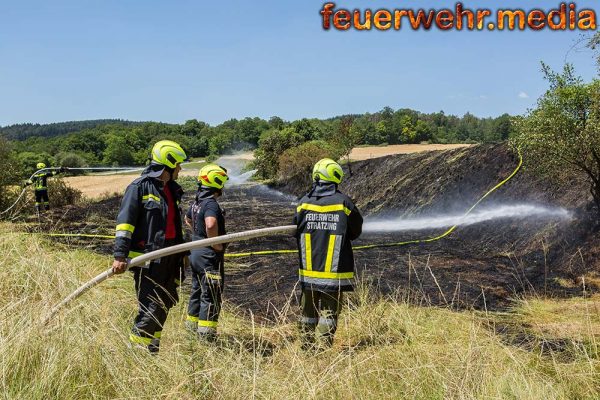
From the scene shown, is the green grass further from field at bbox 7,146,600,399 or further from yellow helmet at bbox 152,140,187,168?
yellow helmet at bbox 152,140,187,168

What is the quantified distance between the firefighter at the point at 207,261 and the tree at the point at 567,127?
6.50 meters

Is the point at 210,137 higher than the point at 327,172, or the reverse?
the point at 210,137

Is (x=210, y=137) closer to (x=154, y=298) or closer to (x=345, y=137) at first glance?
(x=345, y=137)

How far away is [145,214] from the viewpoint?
4129 millimetres

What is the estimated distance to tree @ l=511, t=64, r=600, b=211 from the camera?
845 centimetres

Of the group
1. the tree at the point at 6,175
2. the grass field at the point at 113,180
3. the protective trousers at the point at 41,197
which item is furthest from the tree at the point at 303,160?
the tree at the point at 6,175

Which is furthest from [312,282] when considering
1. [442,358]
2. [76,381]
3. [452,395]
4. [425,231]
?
[425,231]

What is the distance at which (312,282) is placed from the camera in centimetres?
441

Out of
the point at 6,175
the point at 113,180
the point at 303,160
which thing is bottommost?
the point at 113,180

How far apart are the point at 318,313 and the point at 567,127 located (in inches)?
252

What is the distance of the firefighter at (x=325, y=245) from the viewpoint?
4.34 m

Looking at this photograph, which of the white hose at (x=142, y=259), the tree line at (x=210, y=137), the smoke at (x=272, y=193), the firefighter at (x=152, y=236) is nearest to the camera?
the white hose at (x=142, y=259)

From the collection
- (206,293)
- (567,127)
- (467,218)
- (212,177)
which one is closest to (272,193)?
(467,218)

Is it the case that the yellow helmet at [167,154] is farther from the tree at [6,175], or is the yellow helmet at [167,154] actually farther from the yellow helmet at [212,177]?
the tree at [6,175]
